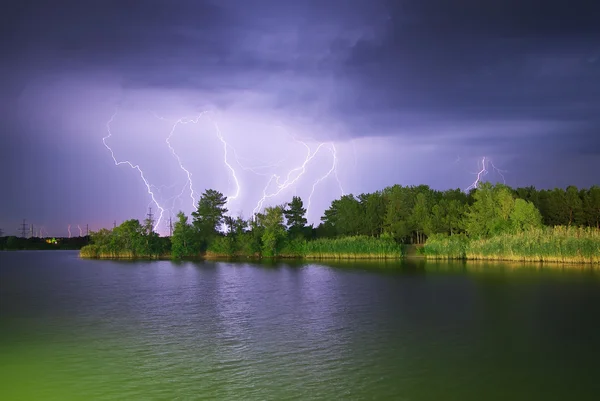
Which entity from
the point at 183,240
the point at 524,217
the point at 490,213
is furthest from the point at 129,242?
the point at 524,217

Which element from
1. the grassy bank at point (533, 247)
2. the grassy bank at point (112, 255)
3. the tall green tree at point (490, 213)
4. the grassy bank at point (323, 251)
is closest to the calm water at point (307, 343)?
the grassy bank at point (533, 247)

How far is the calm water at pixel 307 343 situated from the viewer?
43.1 feet

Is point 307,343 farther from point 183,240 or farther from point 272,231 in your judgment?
point 183,240

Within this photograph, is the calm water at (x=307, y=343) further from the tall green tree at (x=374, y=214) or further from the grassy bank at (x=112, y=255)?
the tall green tree at (x=374, y=214)

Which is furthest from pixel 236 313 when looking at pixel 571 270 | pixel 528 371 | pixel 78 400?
pixel 571 270

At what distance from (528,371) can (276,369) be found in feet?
25.2

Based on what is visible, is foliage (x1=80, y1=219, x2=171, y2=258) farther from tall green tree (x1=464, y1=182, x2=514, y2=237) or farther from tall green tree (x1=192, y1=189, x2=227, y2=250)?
tall green tree (x1=464, y1=182, x2=514, y2=237)

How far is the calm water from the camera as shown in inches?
518

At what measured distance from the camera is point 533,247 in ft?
171

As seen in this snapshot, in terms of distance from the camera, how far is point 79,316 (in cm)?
2462

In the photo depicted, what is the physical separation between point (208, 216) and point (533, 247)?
55.6 m

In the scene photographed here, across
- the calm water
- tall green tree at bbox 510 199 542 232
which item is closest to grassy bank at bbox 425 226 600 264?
tall green tree at bbox 510 199 542 232

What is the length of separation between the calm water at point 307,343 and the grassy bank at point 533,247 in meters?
15.6

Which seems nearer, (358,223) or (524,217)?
(524,217)
